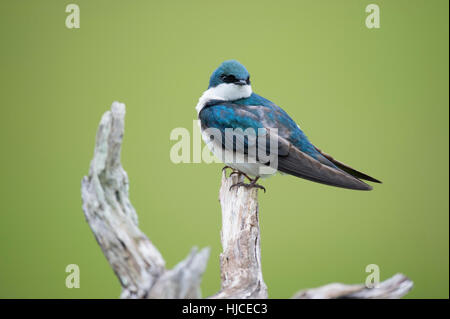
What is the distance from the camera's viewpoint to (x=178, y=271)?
233 cm

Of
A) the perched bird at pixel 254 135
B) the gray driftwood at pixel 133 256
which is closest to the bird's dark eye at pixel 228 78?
the perched bird at pixel 254 135

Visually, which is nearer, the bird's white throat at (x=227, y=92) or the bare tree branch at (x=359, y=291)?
the bare tree branch at (x=359, y=291)

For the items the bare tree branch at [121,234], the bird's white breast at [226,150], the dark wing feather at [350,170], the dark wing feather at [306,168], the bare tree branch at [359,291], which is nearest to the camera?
the bare tree branch at [121,234]

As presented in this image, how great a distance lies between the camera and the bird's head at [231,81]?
423 cm

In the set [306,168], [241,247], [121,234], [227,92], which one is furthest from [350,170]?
[121,234]

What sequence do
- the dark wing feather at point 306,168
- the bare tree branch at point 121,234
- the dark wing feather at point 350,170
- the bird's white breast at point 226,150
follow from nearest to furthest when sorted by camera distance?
the bare tree branch at point 121,234
the dark wing feather at point 306,168
the bird's white breast at point 226,150
the dark wing feather at point 350,170

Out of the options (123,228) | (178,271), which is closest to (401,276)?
(178,271)

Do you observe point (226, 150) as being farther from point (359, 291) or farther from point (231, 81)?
point (359, 291)

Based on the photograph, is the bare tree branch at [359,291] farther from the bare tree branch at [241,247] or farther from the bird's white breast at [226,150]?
the bird's white breast at [226,150]

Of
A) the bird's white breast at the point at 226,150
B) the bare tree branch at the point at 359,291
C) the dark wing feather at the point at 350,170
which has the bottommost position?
the bare tree branch at the point at 359,291

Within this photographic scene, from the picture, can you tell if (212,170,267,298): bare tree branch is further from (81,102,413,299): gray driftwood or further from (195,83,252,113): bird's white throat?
(195,83,252,113): bird's white throat

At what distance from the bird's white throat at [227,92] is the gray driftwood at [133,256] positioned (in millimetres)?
1706

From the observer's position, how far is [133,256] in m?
2.52
